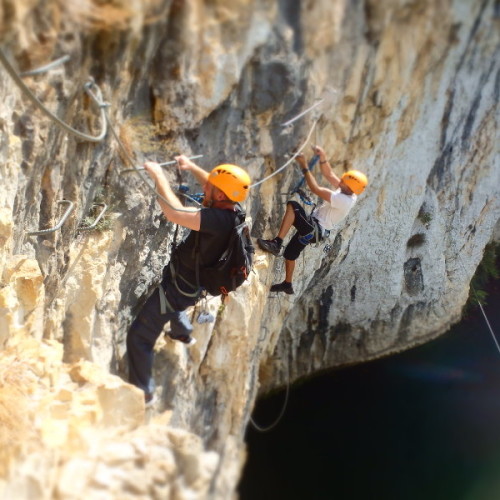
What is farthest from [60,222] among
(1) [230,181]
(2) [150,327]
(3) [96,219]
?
(1) [230,181]

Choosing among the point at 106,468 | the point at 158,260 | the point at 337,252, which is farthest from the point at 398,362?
the point at 106,468

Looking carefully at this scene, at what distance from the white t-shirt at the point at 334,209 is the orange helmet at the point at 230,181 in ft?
6.11

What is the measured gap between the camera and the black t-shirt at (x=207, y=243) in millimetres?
3396

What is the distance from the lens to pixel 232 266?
368 cm

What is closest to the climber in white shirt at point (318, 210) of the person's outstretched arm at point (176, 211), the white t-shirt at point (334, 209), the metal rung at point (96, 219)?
the white t-shirt at point (334, 209)

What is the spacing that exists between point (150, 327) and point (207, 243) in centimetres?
102

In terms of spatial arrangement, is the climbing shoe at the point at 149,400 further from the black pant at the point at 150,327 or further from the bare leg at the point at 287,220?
the bare leg at the point at 287,220

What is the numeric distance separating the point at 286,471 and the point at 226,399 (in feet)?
16.3

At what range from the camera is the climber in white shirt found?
5051mm

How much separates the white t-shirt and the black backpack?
5.60 ft

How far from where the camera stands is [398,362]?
38.6 ft

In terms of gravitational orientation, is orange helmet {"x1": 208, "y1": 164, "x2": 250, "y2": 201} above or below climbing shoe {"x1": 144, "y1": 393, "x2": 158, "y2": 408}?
above

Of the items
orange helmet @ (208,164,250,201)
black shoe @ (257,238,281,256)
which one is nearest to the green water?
black shoe @ (257,238,281,256)

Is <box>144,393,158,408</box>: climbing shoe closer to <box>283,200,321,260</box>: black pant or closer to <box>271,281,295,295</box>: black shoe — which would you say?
<box>271,281,295,295</box>: black shoe
